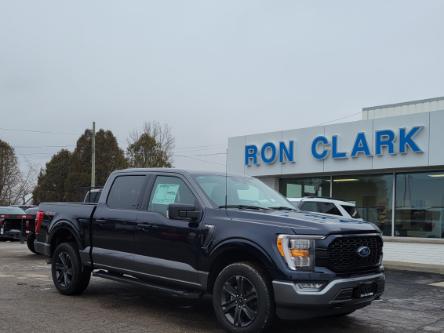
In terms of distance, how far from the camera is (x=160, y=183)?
7281 millimetres

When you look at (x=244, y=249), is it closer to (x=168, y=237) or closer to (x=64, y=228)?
(x=168, y=237)

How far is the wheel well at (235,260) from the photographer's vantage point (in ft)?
18.7

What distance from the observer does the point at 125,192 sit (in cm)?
770

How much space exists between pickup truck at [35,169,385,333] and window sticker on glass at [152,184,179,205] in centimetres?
2

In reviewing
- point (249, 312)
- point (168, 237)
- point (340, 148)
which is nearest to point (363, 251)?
point (249, 312)

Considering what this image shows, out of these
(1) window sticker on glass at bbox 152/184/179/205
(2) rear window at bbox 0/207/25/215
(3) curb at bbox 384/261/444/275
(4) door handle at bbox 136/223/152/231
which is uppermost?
(1) window sticker on glass at bbox 152/184/179/205

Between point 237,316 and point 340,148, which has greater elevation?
point 340,148

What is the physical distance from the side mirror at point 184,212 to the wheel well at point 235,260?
1.89 ft

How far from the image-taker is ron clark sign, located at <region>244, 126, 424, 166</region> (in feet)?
51.6

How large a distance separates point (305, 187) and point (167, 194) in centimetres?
1263

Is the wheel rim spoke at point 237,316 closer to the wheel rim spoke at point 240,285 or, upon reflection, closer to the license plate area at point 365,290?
the wheel rim spoke at point 240,285

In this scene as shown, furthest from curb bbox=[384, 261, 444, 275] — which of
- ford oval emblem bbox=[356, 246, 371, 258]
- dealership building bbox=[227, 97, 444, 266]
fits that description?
ford oval emblem bbox=[356, 246, 371, 258]

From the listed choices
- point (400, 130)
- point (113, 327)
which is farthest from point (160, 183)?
point (400, 130)

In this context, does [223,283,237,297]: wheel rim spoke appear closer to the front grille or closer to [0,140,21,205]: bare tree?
the front grille
